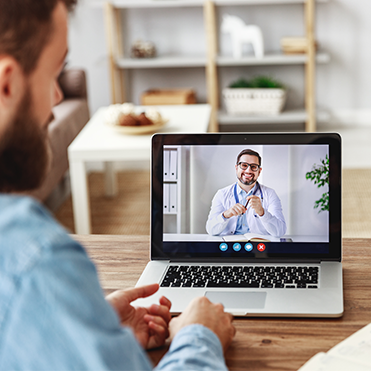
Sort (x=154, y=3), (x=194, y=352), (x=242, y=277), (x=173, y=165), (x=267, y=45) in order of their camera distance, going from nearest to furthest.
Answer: (x=194, y=352), (x=242, y=277), (x=173, y=165), (x=154, y=3), (x=267, y=45)

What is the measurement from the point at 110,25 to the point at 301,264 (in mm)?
3379

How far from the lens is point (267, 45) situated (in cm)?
422

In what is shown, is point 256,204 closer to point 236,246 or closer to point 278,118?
point 236,246

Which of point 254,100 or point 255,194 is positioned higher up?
point 255,194

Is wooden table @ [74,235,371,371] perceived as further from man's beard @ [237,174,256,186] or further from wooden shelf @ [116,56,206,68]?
wooden shelf @ [116,56,206,68]

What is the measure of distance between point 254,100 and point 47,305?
372cm

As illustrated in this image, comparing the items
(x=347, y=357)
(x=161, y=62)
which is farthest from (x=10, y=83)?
(x=161, y=62)

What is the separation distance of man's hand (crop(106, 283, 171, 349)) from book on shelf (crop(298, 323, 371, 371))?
7.3 inches

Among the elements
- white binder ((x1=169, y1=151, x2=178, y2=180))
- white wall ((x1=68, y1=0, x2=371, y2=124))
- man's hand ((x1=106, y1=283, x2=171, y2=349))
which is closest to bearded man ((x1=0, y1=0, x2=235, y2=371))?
man's hand ((x1=106, y1=283, x2=171, y2=349))

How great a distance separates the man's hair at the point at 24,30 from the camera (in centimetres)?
45

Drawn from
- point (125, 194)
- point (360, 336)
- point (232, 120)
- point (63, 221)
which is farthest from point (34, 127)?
point (232, 120)

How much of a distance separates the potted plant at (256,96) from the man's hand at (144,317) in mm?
3347

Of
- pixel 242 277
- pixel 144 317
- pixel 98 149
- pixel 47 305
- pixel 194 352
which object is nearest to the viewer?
pixel 47 305

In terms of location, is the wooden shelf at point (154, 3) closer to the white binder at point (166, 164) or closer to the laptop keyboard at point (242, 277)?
the white binder at point (166, 164)
